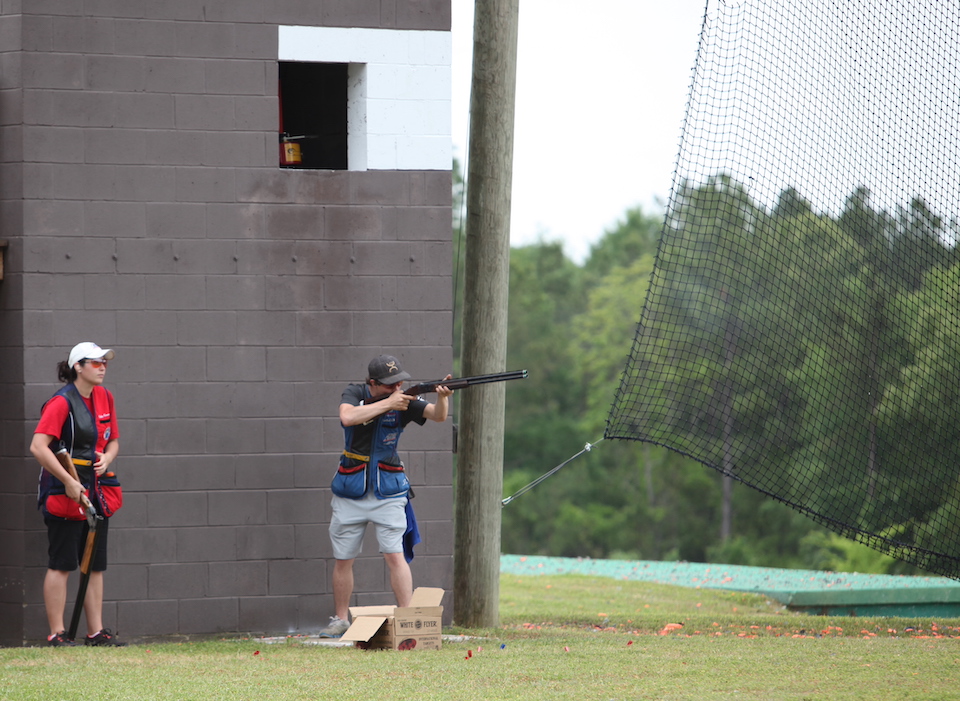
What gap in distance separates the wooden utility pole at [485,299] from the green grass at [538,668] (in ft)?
1.56

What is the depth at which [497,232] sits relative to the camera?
801 cm

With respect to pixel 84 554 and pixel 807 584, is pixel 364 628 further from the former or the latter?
pixel 807 584

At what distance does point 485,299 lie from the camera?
801 cm

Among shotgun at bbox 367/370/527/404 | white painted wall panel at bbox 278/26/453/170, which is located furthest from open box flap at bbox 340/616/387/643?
white painted wall panel at bbox 278/26/453/170

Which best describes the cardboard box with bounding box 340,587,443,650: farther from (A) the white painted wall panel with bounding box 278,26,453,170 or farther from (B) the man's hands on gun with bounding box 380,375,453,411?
(A) the white painted wall panel with bounding box 278,26,453,170

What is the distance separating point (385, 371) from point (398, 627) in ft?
4.96

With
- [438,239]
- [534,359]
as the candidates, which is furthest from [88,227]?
[534,359]

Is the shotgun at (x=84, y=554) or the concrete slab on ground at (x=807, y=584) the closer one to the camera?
the shotgun at (x=84, y=554)

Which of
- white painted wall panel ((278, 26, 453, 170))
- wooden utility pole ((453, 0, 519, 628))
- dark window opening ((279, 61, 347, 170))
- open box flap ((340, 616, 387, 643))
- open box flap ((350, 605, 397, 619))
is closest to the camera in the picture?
open box flap ((340, 616, 387, 643))

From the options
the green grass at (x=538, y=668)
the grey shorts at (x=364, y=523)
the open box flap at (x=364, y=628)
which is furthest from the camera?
the grey shorts at (x=364, y=523)

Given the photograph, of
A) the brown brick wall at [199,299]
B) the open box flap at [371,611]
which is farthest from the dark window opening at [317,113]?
the open box flap at [371,611]

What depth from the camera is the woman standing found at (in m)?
6.81

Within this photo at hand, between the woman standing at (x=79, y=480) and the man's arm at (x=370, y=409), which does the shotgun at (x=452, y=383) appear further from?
the woman standing at (x=79, y=480)

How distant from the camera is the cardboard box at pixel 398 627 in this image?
21.6 ft
